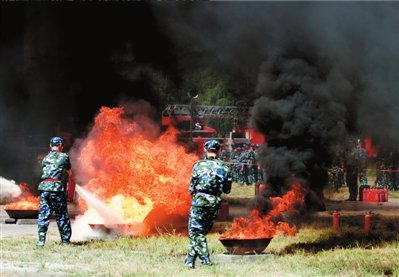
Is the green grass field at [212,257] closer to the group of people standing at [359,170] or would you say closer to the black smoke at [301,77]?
the black smoke at [301,77]

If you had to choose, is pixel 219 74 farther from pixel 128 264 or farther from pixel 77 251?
pixel 128 264

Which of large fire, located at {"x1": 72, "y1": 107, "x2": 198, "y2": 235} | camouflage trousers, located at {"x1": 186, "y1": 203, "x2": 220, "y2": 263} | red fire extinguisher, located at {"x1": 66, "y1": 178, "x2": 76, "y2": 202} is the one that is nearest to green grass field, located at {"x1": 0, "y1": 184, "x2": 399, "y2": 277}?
camouflage trousers, located at {"x1": 186, "y1": 203, "x2": 220, "y2": 263}

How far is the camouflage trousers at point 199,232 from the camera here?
9.80 m

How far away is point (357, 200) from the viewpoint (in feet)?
80.4

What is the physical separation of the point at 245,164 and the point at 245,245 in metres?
18.3

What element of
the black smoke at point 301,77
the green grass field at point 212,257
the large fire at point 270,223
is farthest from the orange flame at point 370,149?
the green grass field at point 212,257

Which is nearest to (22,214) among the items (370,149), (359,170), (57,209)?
(57,209)

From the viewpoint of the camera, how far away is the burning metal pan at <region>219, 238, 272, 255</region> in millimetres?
10438

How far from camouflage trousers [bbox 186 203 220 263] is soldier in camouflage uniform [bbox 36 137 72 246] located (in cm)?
357

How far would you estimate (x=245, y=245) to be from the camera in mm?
10461

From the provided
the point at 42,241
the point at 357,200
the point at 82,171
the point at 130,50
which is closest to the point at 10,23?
the point at 130,50

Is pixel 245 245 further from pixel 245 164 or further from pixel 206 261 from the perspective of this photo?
pixel 245 164

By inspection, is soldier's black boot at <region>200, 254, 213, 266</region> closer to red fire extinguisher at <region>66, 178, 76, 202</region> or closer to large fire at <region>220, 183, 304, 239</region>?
large fire at <region>220, 183, 304, 239</region>

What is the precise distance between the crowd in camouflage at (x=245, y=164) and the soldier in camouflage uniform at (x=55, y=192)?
15.6m
